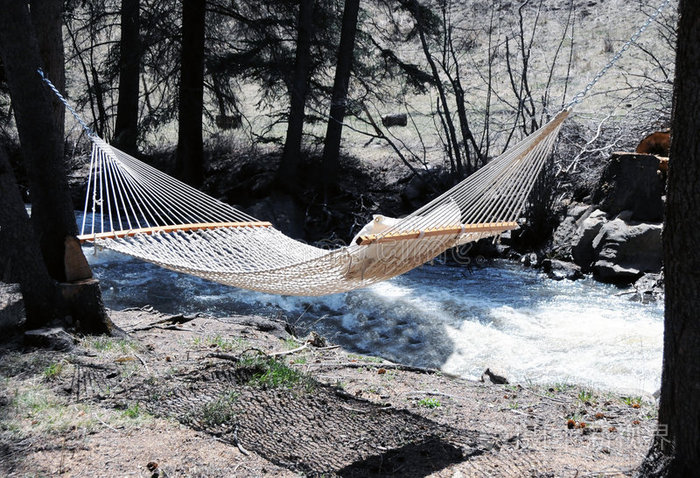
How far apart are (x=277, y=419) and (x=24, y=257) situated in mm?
1290

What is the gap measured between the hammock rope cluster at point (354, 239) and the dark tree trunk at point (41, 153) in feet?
0.28

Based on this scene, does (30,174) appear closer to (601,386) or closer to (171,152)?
(601,386)

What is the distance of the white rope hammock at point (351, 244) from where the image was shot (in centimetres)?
259

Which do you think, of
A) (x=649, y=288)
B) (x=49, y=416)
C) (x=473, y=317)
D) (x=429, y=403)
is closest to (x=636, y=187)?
(x=649, y=288)

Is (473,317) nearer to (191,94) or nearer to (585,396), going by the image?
(585,396)

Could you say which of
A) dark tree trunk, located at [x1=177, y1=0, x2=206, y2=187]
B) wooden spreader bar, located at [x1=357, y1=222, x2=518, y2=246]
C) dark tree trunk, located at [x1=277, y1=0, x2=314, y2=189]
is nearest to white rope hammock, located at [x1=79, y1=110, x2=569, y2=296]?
wooden spreader bar, located at [x1=357, y1=222, x2=518, y2=246]

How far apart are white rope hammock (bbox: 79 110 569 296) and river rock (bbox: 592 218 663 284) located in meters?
3.18

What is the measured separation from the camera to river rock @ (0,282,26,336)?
3.06 metres

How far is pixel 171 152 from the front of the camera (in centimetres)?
952

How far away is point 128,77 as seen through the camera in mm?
8852

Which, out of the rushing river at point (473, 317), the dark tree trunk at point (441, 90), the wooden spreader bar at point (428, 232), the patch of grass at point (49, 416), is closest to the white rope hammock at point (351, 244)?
the wooden spreader bar at point (428, 232)

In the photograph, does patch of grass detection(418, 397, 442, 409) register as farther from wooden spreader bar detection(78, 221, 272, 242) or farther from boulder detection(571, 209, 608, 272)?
boulder detection(571, 209, 608, 272)

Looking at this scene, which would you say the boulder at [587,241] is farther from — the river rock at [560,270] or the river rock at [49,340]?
the river rock at [49,340]

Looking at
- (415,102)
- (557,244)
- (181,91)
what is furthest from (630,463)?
(415,102)
